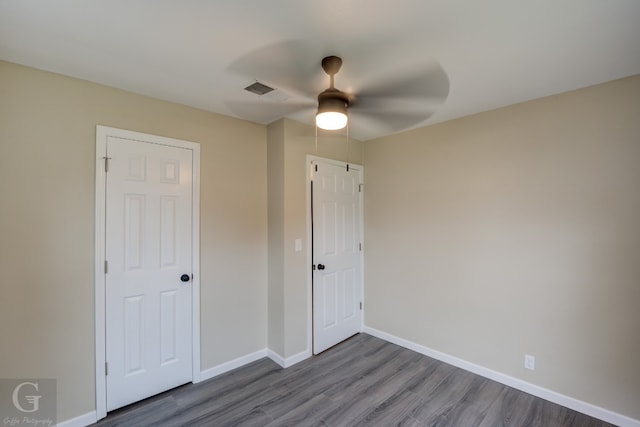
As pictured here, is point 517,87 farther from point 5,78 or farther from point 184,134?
point 5,78

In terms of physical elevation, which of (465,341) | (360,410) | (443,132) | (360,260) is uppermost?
(443,132)

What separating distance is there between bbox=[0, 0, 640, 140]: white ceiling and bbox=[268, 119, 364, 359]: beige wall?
2.45 ft

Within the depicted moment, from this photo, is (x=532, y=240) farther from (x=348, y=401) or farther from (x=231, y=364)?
(x=231, y=364)

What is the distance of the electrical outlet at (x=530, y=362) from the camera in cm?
244

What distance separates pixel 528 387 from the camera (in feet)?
8.05

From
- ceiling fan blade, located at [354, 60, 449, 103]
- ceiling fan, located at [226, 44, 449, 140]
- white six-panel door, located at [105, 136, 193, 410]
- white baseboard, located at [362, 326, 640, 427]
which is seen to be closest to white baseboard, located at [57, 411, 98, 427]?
white six-panel door, located at [105, 136, 193, 410]

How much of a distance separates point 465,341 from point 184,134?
10.9ft

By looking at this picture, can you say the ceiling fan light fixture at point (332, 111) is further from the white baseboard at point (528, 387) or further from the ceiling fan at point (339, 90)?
the white baseboard at point (528, 387)

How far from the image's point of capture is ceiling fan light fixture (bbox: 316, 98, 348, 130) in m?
1.74

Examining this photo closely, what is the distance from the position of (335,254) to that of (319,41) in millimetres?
2301

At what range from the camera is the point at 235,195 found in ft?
9.50

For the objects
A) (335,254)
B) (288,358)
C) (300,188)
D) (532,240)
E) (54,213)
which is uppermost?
(300,188)

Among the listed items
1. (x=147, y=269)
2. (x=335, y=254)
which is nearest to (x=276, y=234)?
(x=335, y=254)

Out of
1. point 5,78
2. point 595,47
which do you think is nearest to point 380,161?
point 595,47
